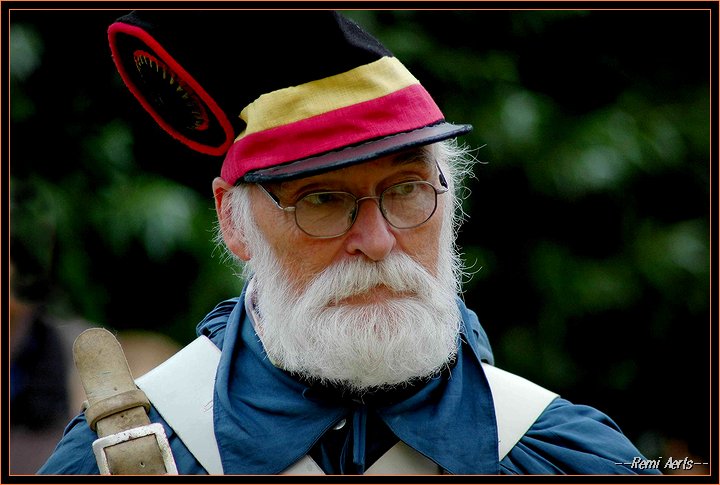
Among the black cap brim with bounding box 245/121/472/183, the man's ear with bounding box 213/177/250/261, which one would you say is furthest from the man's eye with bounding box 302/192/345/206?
the man's ear with bounding box 213/177/250/261

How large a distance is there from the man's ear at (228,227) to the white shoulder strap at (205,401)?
249mm

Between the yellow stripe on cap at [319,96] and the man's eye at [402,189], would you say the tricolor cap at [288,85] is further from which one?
the man's eye at [402,189]

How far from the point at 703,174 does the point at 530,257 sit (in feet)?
3.27

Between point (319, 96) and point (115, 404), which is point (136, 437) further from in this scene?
point (319, 96)

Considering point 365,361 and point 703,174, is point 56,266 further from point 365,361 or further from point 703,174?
point 703,174

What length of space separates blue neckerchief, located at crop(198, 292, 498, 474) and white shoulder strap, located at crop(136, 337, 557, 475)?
0.12ft

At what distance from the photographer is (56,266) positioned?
160 inches

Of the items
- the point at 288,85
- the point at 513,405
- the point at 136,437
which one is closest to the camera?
the point at 136,437

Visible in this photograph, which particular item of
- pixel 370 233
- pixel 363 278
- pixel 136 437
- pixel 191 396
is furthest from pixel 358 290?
pixel 136 437

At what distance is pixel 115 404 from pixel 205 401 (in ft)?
0.74

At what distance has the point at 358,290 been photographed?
2184mm

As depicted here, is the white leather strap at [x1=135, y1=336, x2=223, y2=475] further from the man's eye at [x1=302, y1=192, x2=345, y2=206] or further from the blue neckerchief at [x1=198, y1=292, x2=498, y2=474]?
the man's eye at [x1=302, y1=192, x2=345, y2=206]

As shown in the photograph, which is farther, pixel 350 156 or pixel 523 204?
pixel 523 204

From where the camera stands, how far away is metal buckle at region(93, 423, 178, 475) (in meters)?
2.03
